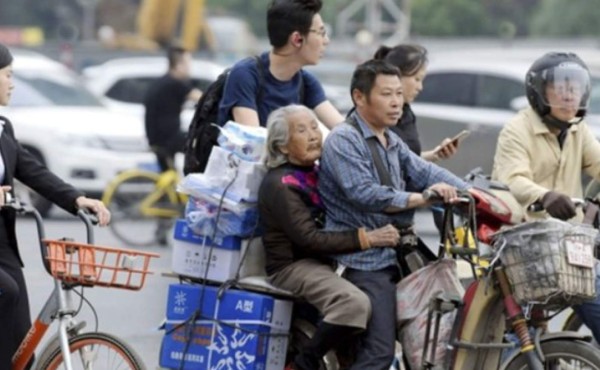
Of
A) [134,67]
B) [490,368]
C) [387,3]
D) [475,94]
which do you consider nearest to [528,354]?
[490,368]

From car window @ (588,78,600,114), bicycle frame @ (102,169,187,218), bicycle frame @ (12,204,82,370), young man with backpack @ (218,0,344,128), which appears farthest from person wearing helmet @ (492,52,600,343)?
car window @ (588,78,600,114)

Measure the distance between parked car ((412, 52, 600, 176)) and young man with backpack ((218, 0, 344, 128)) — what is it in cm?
1086

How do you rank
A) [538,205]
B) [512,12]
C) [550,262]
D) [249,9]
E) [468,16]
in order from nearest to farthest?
[550,262]
[538,205]
[468,16]
[512,12]
[249,9]

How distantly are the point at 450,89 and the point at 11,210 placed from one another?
12982 mm

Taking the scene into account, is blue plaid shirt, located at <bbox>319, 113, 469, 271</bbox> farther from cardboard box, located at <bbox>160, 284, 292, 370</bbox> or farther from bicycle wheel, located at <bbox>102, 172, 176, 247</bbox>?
bicycle wheel, located at <bbox>102, 172, 176, 247</bbox>

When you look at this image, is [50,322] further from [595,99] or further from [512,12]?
[512,12]

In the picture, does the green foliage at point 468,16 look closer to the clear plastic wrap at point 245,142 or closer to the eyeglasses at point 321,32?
the eyeglasses at point 321,32

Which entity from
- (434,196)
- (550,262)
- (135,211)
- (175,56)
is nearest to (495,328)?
(550,262)

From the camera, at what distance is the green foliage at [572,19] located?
205ft

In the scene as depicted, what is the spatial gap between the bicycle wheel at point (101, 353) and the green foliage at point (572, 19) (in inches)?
2204

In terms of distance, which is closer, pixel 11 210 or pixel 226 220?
pixel 11 210

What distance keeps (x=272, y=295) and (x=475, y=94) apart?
12452 mm

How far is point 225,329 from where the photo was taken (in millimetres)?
7395

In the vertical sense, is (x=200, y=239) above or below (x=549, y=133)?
below
